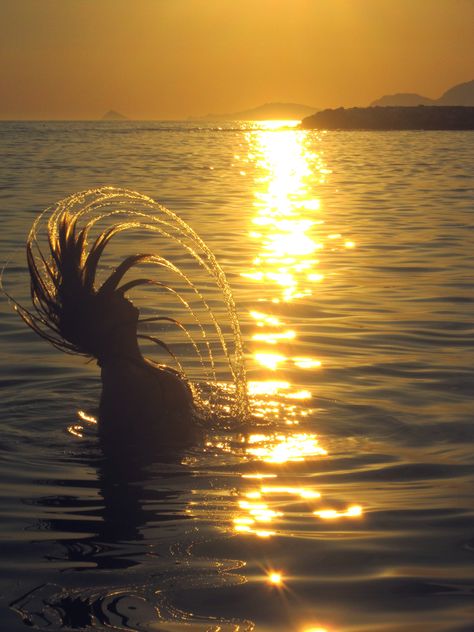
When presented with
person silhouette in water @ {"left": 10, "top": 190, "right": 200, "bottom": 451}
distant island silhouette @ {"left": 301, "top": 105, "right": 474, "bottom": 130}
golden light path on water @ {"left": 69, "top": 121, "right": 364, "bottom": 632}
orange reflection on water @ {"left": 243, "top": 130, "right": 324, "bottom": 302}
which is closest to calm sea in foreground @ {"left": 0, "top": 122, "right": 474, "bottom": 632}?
golden light path on water @ {"left": 69, "top": 121, "right": 364, "bottom": 632}

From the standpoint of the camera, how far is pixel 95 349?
7.16 meters

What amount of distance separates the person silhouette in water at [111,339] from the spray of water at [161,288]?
2 cm

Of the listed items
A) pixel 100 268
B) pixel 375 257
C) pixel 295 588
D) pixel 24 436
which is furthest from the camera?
pixel 375 257

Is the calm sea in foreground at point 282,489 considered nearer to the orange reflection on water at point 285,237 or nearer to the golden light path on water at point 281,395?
the golden light path on water at point 281,395

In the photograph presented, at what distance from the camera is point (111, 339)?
23.4 feet

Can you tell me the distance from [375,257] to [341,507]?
1298 centimetres

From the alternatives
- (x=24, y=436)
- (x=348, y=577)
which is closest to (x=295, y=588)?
(x=348, y=577)

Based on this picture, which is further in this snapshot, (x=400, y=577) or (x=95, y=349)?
(x=95, y=349)

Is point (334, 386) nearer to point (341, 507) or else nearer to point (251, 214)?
point (341, 507)

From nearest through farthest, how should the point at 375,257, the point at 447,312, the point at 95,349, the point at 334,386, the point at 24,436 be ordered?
1. the point at 95,349
2. the point at 24,436
3. the point at 334,386
4. the point at 447,312
5. the point at 375,257

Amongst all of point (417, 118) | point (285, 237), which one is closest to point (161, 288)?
point (285, 237)

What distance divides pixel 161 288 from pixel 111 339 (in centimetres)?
865

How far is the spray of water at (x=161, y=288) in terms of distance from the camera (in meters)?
6.98

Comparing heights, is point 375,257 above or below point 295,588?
above
